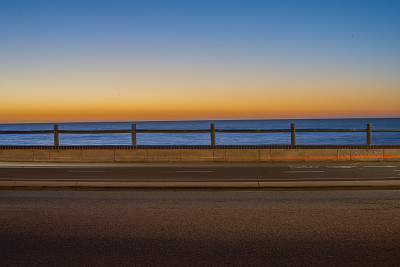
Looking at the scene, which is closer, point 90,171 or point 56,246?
point 56,246

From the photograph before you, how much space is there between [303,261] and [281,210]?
2858 millimetres

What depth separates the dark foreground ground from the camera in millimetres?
5008

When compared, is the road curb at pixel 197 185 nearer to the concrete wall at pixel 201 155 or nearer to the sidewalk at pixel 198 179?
the sidewalk at pixel 198 179

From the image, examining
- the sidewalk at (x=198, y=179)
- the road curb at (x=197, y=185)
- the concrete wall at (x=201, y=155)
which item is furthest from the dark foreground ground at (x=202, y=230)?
the concrete wall at (x=201, y=155)

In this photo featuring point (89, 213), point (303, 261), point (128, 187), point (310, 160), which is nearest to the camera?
point (303, 261)

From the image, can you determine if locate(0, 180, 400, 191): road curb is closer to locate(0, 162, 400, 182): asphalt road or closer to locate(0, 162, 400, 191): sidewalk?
locate(0, 162, 400, 191): sidewalk

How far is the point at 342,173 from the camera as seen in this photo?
13.7 meters

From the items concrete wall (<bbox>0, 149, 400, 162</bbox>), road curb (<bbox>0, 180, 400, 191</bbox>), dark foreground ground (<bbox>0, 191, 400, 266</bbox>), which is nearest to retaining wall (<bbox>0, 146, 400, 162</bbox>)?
concrete wall (<bbox>0, 149, 400, 162</bbox>)

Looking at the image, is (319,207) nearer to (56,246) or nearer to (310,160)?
(56,246)

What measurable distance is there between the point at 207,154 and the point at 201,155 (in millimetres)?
279

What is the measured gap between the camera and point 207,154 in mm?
18203

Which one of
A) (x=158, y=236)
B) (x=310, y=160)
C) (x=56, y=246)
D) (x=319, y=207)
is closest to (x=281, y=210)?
(x=319, y=207)

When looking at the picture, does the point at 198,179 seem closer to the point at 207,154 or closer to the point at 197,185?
the point at 197,185

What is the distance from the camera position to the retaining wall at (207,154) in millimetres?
17797
